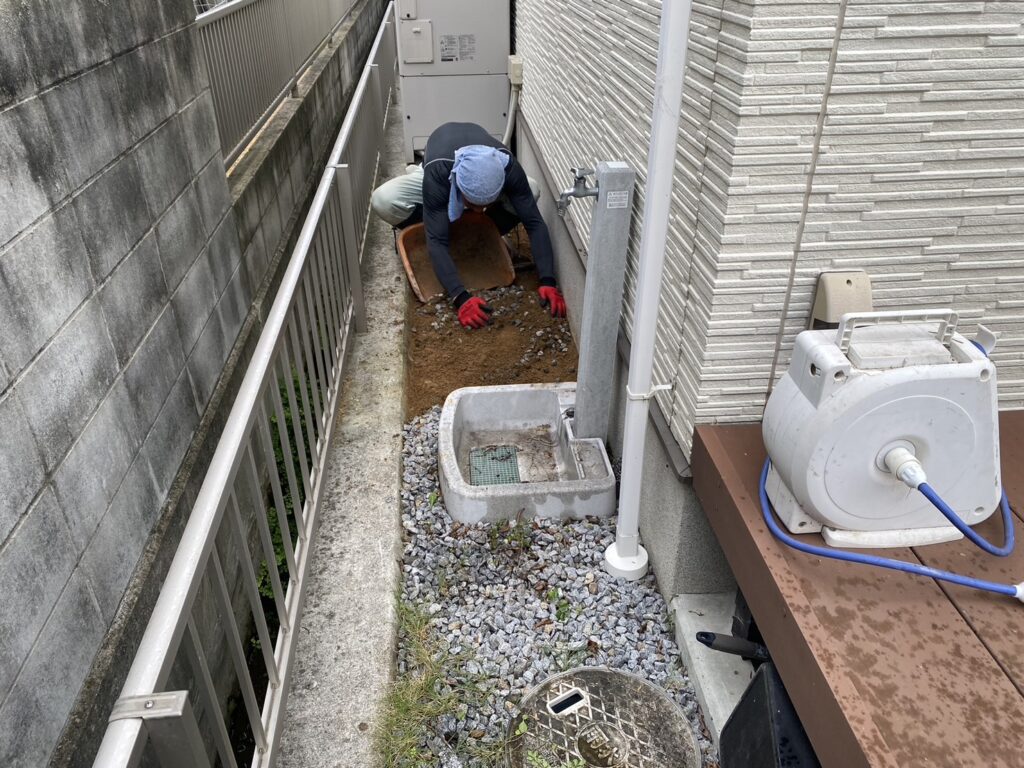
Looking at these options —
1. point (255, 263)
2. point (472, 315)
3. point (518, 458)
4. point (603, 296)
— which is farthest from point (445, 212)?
point (603, 296)

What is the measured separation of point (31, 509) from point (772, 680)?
5.83ft

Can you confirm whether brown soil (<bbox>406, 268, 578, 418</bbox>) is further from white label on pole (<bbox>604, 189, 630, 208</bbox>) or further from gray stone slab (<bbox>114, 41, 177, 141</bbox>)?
gray stone slab (<bbox>114, 41, 177, 141</bbox>)

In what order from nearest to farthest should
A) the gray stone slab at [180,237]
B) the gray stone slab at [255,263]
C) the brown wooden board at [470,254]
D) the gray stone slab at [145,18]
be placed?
1. the gray stone slab at [145,18]
2. the gray stone slab at [180,237]
3. the gray stone slab at [255,263]
4. the brown wooden board at [470,254]

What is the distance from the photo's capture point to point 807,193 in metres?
1.92

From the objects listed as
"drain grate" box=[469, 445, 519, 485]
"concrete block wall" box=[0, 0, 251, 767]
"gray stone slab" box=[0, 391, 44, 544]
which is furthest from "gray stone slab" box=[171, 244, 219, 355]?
"drain grate" box=[469, 445, 519, 485]

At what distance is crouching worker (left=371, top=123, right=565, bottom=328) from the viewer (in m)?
4.41

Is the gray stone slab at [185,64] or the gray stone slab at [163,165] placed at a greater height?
the gray stone slab at [185,64]

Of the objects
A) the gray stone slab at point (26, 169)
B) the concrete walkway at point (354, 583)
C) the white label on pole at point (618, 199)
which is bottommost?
the concrete walkway at point (354, 583)

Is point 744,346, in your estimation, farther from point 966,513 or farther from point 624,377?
point 624,377

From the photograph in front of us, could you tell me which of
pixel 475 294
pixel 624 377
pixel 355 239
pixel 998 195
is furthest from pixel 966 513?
pixel 475 294

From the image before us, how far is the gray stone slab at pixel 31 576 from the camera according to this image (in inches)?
57.1

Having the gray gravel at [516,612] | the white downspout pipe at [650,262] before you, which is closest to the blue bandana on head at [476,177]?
the gray gravel at [516,612]

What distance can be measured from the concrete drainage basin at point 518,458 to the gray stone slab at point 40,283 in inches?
64.0

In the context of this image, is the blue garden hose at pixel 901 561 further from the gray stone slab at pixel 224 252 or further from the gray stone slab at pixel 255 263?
the gray stone slab at pixel 255 263
